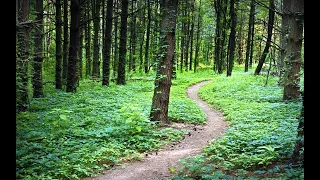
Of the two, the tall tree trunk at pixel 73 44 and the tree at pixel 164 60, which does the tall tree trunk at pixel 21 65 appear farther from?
the tall tree trunk at pixel 73 44

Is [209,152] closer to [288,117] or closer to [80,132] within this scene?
[80,132]

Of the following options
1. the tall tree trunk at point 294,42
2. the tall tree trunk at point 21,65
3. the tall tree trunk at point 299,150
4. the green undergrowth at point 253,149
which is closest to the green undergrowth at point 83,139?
the tall tree trunk at point 21,65

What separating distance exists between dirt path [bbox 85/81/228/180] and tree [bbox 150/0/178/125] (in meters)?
0.87

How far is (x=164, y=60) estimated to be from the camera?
32.8ft

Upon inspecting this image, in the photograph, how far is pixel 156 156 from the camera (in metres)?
7.45

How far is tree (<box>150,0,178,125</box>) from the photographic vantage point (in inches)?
384

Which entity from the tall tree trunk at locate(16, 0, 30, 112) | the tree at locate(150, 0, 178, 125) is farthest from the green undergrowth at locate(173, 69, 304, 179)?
the tall tree trunk at locate(16, 0, 30, 112)

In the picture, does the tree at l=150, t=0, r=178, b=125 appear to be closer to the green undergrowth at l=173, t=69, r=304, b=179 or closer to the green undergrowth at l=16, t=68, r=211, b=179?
the green undergrowth at l=16, t=68, r=211, b=179

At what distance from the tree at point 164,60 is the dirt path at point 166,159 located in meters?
0.87

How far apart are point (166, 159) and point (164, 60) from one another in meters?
4.00

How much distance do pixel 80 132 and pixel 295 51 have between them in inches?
375

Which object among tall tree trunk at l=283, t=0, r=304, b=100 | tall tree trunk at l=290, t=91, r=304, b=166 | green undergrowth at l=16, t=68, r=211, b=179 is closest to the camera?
tall tree trunk at l=290, t=91, r=304, b=166

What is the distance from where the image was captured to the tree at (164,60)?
9.77 metres

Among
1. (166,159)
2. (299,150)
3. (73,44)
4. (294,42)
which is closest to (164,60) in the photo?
(166,159)
